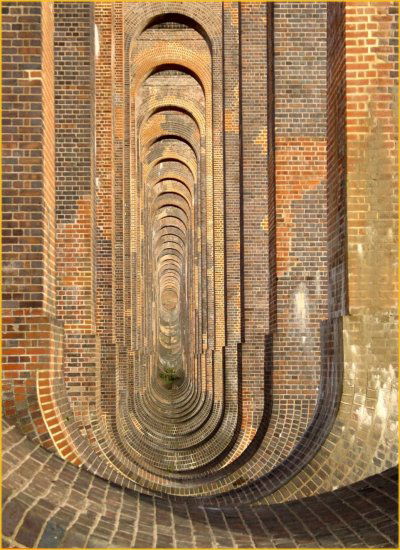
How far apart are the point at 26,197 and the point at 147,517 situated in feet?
Result: 9.49

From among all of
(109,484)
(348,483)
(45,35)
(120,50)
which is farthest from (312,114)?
(120,50)

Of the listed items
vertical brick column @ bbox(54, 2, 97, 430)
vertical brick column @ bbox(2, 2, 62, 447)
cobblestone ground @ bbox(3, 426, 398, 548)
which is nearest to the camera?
cobblestone ground @ bbox(3, 426, 398, 548)

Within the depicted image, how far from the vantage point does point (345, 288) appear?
620 cm

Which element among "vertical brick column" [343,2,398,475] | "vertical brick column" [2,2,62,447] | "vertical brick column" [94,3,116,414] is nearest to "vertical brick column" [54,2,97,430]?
"vertical brick column" [2,2,62,447]

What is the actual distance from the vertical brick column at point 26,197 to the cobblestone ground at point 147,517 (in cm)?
83

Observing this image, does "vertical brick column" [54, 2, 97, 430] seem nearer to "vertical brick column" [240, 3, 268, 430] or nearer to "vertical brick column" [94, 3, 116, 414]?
"vertical brick column" [94, 3, 116, 414]

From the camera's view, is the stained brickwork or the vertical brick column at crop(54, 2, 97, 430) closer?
the stained brickwork

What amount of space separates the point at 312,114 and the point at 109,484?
629cm

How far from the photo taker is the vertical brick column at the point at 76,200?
920cm

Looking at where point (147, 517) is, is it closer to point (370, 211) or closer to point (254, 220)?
point (370, 211)

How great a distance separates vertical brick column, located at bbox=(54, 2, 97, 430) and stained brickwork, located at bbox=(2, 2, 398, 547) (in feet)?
0.08

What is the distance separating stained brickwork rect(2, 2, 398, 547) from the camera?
5.04m

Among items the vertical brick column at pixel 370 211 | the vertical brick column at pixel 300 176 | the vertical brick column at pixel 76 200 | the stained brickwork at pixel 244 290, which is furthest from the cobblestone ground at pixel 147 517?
the vertical brick column at pixel 300 176

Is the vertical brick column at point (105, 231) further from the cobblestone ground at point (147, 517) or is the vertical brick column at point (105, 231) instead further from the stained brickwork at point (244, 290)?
the cobblestone ground at point (147, 517)
